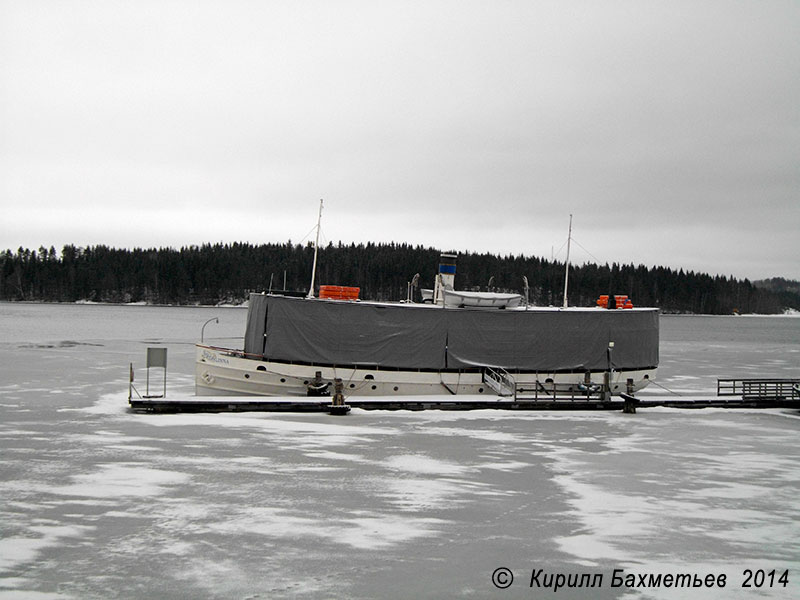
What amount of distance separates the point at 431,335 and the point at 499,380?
3503 millimetres

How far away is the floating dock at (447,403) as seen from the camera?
23844 millimetres

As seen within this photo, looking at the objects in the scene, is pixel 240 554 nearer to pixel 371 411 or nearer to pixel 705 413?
pixel 371 411

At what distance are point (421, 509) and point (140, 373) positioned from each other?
92.6ft

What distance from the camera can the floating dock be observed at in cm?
2384

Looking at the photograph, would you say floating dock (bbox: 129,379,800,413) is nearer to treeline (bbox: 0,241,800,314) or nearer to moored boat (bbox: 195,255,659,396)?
moored boat (bbox: 195,255,659,396)

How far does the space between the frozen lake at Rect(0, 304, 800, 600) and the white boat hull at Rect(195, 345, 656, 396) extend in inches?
134

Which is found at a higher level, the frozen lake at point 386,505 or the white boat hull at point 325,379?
the white boat hull at point 325,379

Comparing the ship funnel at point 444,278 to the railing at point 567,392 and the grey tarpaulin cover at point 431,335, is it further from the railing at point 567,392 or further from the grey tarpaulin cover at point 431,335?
the railing at point 567,392

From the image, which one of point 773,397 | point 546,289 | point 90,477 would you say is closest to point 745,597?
point 90,477

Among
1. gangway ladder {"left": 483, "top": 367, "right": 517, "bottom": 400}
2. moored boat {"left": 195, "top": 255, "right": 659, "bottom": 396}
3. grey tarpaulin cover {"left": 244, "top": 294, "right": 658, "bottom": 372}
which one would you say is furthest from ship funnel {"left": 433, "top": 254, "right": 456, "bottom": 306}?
gangway ladder {"left": 483, "top": 367, "right": 517, "bottom": 400}

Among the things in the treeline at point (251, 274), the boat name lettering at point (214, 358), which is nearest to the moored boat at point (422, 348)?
the boat name lettering at point (214, 358)

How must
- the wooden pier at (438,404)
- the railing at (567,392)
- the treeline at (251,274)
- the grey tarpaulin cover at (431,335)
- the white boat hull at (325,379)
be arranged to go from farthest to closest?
the treeline at (251,274) → the railing at (567,392) → the white boat hull at (325,379) → the grey tarpaulin cover at (431,335) → the wooden pier at (438,404)

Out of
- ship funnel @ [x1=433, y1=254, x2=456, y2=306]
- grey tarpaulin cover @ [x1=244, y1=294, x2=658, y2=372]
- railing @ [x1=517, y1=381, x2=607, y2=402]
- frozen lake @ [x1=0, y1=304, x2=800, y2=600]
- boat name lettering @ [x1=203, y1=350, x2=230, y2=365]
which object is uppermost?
ship funnel @ [x1=433, y1=254, x2=456, y2=306]

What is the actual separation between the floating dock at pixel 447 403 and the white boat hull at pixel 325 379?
92cm
